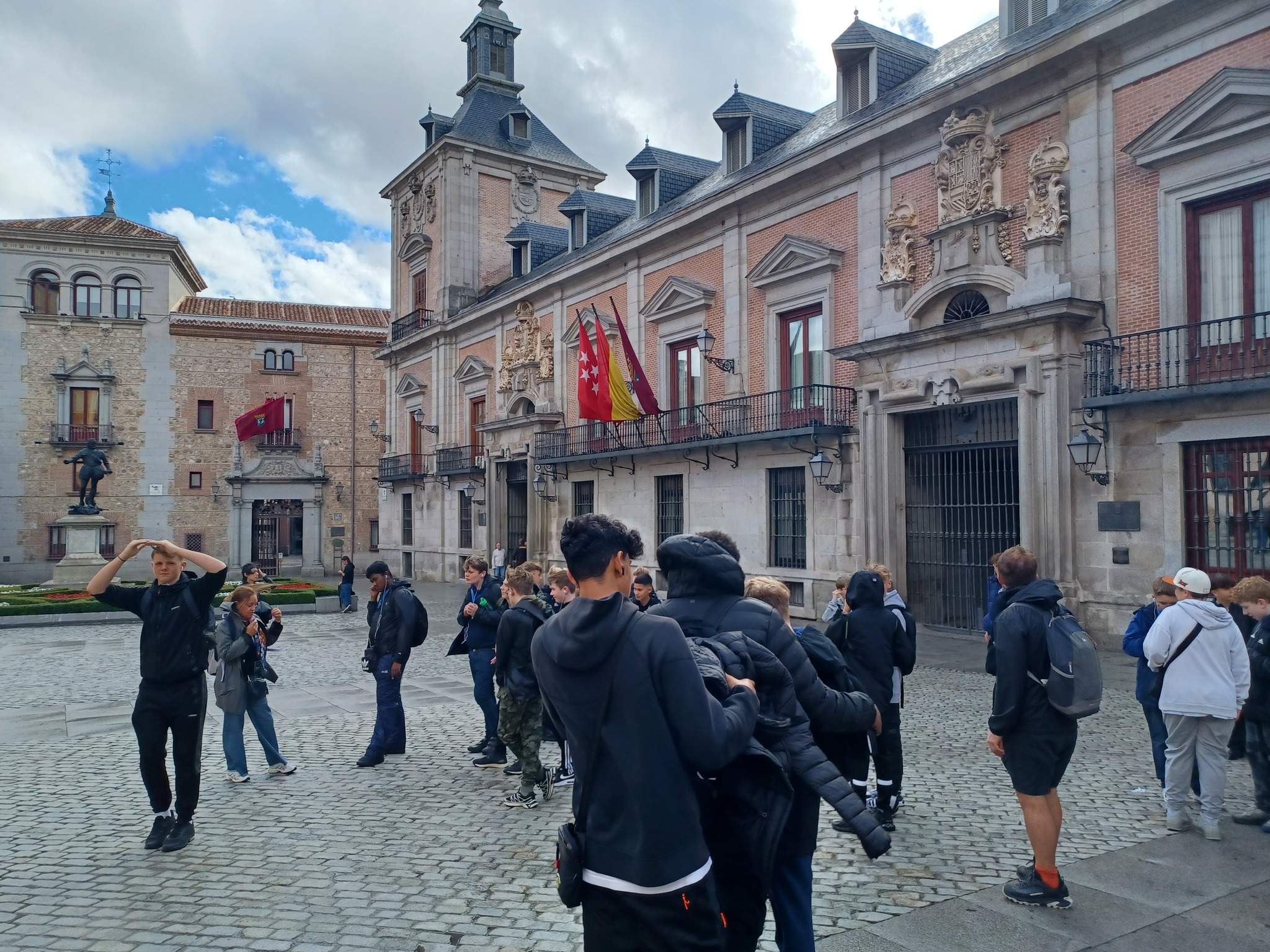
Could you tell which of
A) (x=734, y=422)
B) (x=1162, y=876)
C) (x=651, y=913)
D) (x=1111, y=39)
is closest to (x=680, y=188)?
(x=734, y=422)

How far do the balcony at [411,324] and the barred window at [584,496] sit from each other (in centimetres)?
1094

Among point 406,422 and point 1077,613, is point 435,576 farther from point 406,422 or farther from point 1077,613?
point 1077,613

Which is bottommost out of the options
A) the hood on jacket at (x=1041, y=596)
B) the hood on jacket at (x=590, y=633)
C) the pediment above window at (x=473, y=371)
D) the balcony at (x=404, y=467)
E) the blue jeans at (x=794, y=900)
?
the blue jeans at (x=794, y=900)

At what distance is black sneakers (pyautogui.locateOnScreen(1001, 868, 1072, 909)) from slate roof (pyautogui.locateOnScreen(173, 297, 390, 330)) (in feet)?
132

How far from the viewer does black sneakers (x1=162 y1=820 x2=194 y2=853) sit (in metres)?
5.39

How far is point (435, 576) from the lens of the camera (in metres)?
32.2

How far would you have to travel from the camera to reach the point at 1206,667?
5.44 m

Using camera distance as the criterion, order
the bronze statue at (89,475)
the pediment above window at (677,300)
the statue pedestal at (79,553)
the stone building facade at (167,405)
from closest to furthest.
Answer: the pediment above window at (677,300), the statue pedestal at (79,553), the bronze statue at (89,475), the stone building facade at (167,405)

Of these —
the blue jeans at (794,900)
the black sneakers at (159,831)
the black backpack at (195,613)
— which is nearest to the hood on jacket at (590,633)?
the blue jeans at (794,900)

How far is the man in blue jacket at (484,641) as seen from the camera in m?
7.57

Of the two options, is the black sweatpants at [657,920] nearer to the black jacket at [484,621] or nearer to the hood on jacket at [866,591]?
the hood on jacket at [866,591]

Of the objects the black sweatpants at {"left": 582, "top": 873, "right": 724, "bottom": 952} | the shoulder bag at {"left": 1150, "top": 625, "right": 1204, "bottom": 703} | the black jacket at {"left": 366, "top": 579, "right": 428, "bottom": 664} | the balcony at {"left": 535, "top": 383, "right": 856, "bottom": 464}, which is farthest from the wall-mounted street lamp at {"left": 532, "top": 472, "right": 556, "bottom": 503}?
the black sweatpants at {"left": 582, "top": 873, "right": 724, "bottom": 952}

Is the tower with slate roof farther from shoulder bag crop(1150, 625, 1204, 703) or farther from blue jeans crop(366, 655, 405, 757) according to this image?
shoulder bag crop(1150, 625, 1204, 703)

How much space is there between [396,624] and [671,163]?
20594 mm
